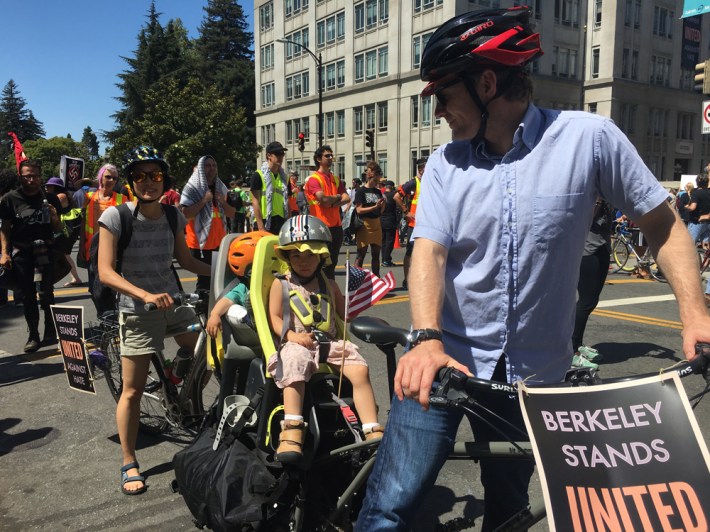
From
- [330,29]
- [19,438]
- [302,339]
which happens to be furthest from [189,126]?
[302,339]

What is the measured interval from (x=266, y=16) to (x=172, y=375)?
59918 mm

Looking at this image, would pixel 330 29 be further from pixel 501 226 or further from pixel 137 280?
pixel 501 226

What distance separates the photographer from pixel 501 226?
1.87 metres

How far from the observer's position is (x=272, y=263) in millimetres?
3244

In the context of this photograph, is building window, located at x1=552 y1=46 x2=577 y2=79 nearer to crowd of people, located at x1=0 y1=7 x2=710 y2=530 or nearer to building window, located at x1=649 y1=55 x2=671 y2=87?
building window, located at x1=649 y1=55 x2=671 y2=87

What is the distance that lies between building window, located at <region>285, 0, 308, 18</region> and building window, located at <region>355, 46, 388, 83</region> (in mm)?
9054

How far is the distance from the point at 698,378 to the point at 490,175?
424 cm

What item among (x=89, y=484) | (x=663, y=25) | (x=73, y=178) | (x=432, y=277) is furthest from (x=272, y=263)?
(x=663, y=25)

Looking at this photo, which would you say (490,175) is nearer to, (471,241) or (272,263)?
(471,241)

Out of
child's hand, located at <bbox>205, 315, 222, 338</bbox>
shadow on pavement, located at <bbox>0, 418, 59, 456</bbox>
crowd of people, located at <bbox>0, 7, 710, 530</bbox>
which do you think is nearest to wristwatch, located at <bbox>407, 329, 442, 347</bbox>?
crowd of people, located at <bbox>0, 7, 710, 530</bbox>

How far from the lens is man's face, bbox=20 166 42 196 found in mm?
6676

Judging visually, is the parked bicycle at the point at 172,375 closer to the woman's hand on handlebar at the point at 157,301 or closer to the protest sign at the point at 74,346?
the protest sign at the point at 74,346

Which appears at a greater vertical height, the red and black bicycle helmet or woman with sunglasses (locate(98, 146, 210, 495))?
the red and black bicycle helmet

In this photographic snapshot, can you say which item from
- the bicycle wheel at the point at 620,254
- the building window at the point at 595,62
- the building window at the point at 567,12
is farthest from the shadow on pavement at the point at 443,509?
the building window at the point at 595,62
